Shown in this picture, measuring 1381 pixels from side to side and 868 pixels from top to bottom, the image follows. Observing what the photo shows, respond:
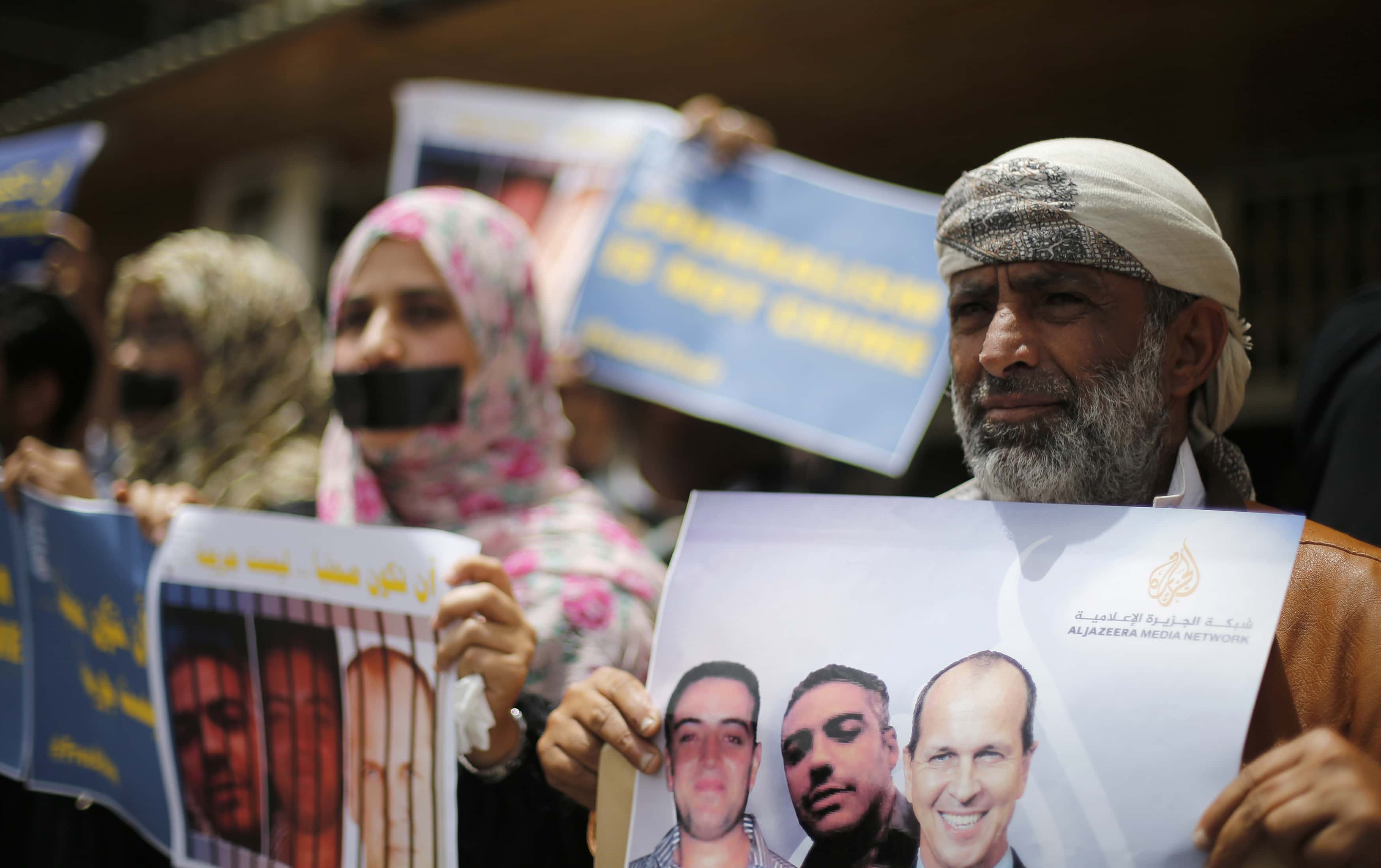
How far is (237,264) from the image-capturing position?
2896 millimetres

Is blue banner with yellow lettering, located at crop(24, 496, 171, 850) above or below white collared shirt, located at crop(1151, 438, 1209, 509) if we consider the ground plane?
below

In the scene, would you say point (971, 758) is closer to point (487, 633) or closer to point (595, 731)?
point (595, 731)

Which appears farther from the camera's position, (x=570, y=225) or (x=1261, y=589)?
(x=570, y=225)

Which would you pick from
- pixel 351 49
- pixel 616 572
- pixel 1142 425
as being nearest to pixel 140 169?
pixel 351 49

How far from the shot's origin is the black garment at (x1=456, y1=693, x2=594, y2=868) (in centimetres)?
146

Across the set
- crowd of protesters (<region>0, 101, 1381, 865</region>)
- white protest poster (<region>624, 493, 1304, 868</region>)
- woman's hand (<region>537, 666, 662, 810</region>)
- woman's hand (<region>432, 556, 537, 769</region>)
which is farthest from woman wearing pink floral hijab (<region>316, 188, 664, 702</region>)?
white protest poster (<region>624, 493, 1304, 868</region>)

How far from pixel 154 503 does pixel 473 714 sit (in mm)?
756

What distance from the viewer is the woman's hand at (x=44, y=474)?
6.61 ft

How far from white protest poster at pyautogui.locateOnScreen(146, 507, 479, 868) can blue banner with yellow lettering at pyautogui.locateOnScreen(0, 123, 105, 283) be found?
1684 mm

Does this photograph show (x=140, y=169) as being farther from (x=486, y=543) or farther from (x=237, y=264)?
(x=486, y=543)

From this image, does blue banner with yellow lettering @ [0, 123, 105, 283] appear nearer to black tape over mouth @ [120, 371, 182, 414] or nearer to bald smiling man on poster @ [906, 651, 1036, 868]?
black tape over mouth @ [120, 371, 182, 414]

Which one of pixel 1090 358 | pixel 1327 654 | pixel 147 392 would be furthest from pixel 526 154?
pixel 1327 654

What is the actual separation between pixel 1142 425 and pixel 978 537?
279 millimetres

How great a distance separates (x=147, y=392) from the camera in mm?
2662
